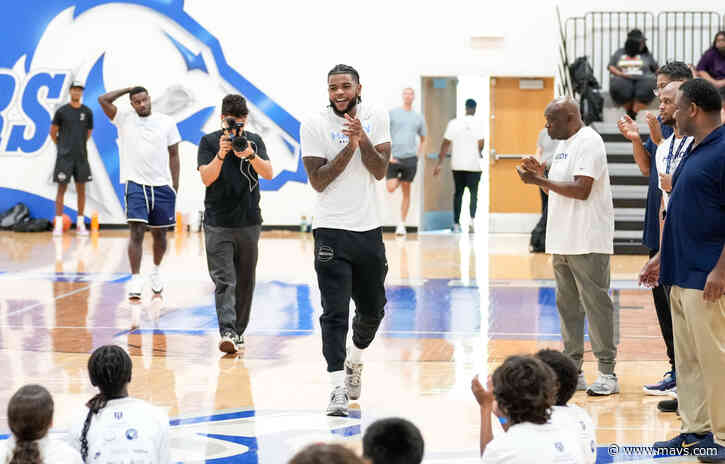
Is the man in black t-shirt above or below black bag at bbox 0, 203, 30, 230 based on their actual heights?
above

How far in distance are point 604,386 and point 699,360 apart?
1601 millimetres

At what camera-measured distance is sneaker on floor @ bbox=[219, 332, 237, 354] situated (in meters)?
8.01

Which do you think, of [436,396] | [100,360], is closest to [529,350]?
[436,396]

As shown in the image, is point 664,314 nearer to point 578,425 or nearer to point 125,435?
point 578,425

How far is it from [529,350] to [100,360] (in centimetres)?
487

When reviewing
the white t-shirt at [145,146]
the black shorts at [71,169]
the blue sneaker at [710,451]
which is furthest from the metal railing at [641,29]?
the blue sneaker at [710,451]

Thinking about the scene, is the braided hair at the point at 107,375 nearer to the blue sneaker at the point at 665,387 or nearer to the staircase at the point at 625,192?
the blue sneaker at the point at 665,387

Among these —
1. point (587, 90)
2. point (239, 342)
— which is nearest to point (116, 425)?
point (239, 342)

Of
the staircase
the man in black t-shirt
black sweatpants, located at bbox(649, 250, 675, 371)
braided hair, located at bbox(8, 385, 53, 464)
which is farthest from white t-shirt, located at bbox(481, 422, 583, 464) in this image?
the man in black t-shirt

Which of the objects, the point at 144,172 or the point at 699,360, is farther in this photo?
the point at 144,172

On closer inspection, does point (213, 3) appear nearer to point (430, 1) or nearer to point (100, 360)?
point (430, 1)

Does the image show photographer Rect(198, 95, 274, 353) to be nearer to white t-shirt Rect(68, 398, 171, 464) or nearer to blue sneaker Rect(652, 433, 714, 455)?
blue sneaker Rect(652, 433, 714, 455)

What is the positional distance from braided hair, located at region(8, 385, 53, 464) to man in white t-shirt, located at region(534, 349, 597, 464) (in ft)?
5.78

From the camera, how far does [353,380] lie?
6594mm
